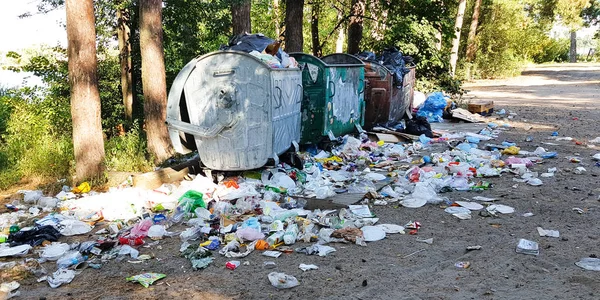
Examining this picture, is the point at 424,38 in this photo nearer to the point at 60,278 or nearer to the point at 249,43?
the point at 249,43

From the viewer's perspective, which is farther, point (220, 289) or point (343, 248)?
point (343, 248)

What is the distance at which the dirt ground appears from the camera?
3426 millimetres

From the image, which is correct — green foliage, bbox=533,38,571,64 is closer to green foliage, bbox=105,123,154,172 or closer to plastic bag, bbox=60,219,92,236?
green foliage, bbox=105,123,154,172

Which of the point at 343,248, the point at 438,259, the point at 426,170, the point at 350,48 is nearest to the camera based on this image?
the point at 438,259

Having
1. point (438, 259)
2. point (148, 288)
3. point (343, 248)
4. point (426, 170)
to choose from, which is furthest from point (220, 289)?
point (426, 170)

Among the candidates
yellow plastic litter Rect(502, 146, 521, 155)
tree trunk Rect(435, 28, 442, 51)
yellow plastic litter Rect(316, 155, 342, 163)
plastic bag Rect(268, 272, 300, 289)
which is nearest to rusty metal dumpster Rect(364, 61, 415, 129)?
yellow plastic litter Rect(316, 155, 342, 163)

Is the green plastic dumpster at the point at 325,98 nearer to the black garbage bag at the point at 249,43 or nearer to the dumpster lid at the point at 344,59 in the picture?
the dumpster lid at the point at 344,59

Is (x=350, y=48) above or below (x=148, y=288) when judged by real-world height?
above

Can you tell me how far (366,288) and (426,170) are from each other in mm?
3683

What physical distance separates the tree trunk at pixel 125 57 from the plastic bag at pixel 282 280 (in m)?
8.13

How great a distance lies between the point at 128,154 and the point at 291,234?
4.59 meters

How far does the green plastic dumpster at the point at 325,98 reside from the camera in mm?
8117

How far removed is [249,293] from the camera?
11.4 feet

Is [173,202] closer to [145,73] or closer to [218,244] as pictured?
[218,244]
